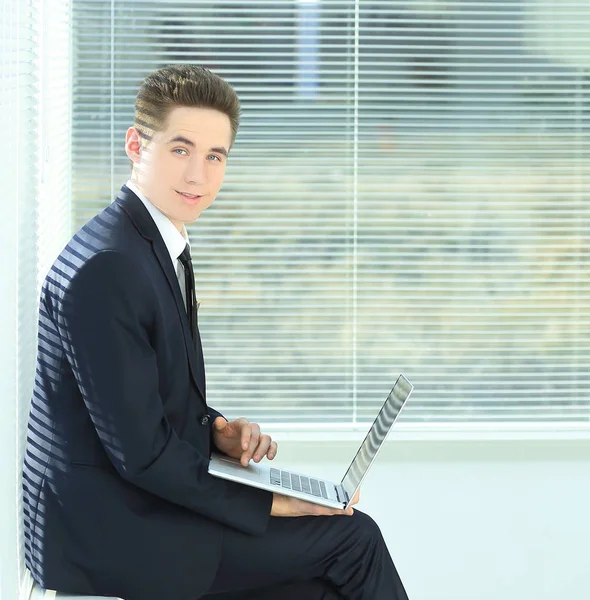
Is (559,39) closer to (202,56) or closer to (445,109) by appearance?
(445,109)

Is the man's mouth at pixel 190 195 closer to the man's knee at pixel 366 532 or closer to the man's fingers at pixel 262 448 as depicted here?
the man's fingers at pixel 262 448

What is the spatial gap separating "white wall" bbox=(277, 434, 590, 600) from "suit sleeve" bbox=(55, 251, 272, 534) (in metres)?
1.47

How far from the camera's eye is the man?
5.62 feet

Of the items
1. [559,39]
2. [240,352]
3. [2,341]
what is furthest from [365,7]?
[2,341]

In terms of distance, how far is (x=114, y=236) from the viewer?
1.79m

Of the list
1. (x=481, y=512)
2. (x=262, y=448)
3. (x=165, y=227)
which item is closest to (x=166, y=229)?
(x=165, y=227)

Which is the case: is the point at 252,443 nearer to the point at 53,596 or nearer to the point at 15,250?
the point at 53,596

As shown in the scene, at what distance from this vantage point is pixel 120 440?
1709 millimetres

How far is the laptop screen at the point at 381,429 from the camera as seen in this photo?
184cm

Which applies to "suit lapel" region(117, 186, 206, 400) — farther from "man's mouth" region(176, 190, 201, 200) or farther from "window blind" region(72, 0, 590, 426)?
"window blind" region(72, 0, 590, 426)

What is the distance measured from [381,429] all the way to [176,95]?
79 centimetres

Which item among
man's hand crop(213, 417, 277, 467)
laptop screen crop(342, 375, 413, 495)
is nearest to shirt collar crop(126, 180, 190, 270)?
man's hand crop(213, 417, 277, 467)

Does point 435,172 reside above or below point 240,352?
above

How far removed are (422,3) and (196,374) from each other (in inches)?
69.1
